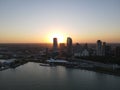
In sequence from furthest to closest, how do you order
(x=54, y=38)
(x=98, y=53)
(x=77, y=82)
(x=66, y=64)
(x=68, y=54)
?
(x=54, y=38) → (x=68, y=54) → (x=98, y=53) → (x=66, y=64) → (x=77, y=82)

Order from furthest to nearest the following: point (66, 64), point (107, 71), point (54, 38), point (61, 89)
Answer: point (54, 38), point (66, 64), point (107, 71), point (61, 89)

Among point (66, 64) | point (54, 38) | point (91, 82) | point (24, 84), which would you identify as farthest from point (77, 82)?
point (54, 38)

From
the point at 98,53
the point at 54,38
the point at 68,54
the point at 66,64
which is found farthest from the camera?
the point at 54,38

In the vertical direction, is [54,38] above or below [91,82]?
above

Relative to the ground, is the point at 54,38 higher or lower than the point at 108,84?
higher

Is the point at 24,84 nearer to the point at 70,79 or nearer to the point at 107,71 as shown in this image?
the point at 70,79

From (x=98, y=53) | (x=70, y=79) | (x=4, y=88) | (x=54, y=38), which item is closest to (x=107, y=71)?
(x=70, y=79)

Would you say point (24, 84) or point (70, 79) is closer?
point (24, 84)

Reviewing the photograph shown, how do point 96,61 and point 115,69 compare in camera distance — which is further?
point 96,61

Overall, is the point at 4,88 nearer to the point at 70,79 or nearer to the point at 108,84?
the point at 70,79
